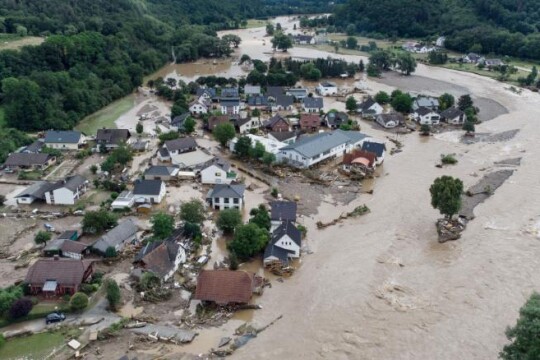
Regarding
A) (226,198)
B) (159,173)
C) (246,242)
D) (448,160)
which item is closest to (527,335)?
(246,242)

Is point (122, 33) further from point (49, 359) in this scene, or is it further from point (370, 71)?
point (49, 359)

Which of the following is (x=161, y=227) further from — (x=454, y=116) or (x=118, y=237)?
(x=454, y=116)

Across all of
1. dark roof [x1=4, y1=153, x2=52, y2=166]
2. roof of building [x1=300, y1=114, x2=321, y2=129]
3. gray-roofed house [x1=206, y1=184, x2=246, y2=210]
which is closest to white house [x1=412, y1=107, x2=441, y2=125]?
roof of building [x1=300, y1=114, x2=321, y2=129]

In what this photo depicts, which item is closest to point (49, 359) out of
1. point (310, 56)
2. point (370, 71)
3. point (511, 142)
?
point (511, 142)

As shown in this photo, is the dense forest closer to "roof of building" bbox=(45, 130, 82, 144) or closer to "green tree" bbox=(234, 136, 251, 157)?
"green tree" bbox=(234, 136, 251, 157)

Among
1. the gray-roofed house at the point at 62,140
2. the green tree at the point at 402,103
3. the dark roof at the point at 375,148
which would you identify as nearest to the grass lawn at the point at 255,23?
the green tree at the point at 402,103

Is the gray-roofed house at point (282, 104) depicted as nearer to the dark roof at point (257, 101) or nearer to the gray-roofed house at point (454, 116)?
the dark roof at point (257, 101)
